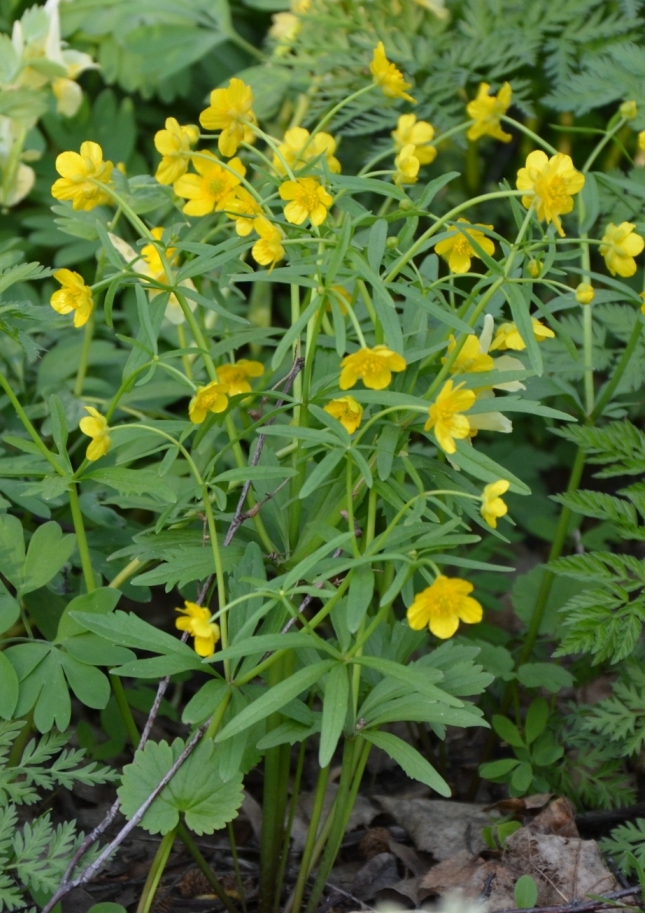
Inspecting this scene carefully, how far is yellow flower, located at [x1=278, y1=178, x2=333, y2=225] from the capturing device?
45.6 inches

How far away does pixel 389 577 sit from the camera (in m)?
1.37

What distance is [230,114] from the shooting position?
1.27m

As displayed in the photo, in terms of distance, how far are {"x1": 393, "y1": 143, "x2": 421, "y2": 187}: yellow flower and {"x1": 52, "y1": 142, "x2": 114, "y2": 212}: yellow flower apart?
1.38 feet

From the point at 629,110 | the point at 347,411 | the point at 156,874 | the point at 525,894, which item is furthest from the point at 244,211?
the point at 525,894

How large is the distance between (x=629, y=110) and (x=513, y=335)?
607 mm

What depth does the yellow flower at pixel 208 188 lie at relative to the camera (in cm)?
128

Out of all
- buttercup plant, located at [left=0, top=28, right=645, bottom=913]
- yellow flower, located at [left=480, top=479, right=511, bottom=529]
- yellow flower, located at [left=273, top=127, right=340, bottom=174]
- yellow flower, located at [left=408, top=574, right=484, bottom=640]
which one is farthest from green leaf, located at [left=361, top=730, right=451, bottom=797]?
yellow flower, located at [left=273, top=127, right=340, bottom=174]

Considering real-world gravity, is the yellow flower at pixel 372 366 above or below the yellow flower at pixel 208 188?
below

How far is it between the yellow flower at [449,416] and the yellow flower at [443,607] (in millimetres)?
154

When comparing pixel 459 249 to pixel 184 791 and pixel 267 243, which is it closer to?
pixel 267 243

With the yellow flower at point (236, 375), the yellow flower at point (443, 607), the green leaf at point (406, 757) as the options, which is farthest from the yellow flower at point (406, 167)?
the green leaf at point (406, 757)

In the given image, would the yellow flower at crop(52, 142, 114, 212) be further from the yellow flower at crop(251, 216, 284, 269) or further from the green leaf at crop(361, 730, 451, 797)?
the green leaf at crop(361, 730, 451, 797)

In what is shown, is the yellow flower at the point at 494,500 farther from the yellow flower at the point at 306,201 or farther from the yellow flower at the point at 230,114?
the yellow flower at the point at 230,114

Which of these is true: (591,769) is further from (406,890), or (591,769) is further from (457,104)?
(457,104)
